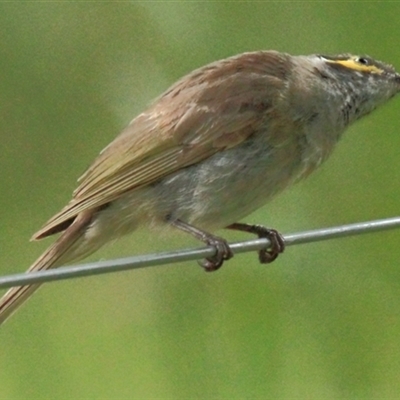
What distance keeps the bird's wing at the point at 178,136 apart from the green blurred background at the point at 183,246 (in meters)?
0.74

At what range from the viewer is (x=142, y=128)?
3.29 meters

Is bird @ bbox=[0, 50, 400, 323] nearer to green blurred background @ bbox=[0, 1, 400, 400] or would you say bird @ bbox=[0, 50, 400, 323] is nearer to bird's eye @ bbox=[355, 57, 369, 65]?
bird's eye @ bbox=[355, 57, 369, 65]

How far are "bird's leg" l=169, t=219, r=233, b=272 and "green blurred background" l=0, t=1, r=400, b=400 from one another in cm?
72

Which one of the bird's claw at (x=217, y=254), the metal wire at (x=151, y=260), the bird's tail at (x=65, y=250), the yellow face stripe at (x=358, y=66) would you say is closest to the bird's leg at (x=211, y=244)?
the bird's claw at (x=217, y=254)

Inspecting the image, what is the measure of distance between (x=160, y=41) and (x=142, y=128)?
107 cm

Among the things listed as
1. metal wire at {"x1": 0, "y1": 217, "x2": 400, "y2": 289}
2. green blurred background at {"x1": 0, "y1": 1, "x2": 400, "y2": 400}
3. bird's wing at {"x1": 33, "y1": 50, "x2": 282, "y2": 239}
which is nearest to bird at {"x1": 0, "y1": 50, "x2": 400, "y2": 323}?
bird's wing at {"x1": 33, "y1": 50, "x2": 282, "y2": 239}

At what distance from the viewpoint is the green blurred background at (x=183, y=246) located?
3.86 m

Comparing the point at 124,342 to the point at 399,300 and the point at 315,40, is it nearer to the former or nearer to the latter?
the point at 399,300

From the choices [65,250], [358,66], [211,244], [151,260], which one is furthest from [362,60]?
[151,260]

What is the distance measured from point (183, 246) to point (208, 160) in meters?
1.01

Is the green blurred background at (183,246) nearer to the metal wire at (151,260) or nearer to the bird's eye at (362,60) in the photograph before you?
the bird's eye at (362,60)

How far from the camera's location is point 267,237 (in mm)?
3309

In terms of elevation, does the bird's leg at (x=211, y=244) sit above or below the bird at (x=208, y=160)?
below

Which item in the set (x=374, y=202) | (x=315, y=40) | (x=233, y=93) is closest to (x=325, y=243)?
(x=374, y=202)
